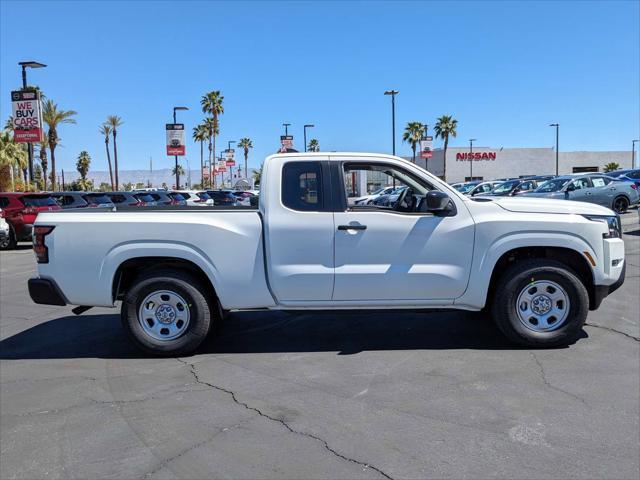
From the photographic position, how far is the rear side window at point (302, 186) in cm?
534

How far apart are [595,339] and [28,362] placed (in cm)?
593

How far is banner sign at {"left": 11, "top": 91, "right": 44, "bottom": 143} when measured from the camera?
23.5m

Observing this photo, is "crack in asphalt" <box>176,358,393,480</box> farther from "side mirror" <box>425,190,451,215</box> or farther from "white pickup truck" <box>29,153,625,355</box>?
"side mirror" <box>425,190,451,215</box>

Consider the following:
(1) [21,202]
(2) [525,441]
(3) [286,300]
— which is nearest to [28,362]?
(3) [286,300]

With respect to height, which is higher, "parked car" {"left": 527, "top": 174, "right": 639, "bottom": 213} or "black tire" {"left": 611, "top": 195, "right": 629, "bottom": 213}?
"parked car" {"left": 527, "top": 174, "right": 639, "bottom": 213}

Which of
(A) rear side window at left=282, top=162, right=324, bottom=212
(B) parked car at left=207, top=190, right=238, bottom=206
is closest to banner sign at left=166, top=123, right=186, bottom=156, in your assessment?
(B) parked car at left=207, top=190, right=238, bottom=206

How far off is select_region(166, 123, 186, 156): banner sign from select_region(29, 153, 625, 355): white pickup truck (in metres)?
32.8

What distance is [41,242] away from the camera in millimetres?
5336

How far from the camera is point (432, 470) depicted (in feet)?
10.7

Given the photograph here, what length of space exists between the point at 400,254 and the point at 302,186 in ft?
3.87

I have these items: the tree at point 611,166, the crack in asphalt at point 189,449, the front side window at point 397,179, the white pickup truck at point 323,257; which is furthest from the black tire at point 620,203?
the tree at point 611,166

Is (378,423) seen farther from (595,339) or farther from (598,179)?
(598,179)

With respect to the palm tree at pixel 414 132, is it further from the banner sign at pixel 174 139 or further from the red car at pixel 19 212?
the red car at pixel 19 212

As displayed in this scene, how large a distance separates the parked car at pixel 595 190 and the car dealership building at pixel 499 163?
4814 centimetres
